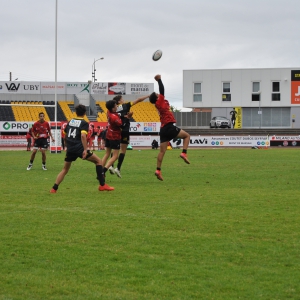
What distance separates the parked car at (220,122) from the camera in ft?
218

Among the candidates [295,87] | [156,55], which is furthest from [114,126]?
[295,87]

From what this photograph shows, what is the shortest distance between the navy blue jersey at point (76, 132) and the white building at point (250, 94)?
5793 cm

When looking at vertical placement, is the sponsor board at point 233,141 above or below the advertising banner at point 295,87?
below

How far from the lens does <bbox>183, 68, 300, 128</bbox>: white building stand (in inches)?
2734

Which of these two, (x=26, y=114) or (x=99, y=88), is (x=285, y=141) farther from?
(x=99, y=88)

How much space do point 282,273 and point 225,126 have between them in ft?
202

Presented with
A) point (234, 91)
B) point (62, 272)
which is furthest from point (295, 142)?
point (62, 272)

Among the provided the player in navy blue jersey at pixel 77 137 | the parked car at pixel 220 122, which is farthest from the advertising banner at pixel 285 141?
the player in navy blue jersey at pixel 77 137

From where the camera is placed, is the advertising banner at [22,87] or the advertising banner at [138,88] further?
the advertising banner at [138,88]

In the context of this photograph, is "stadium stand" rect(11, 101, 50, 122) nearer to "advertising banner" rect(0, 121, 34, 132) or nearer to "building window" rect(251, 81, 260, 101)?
"advertising banner" rect(0, 121, 34, 132)

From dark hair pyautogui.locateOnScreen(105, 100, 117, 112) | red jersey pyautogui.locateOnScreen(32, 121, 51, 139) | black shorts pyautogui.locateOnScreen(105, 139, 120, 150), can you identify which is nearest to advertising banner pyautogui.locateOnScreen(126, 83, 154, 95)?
red jersey pyautogui.locateOnScreen(32, 121, 51, 139)

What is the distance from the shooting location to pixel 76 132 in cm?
1227

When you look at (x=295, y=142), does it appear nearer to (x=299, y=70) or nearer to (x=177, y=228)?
(x=299, y=70)

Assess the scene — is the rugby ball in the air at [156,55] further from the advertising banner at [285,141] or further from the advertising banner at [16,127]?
the advertising banner at [16,127]
